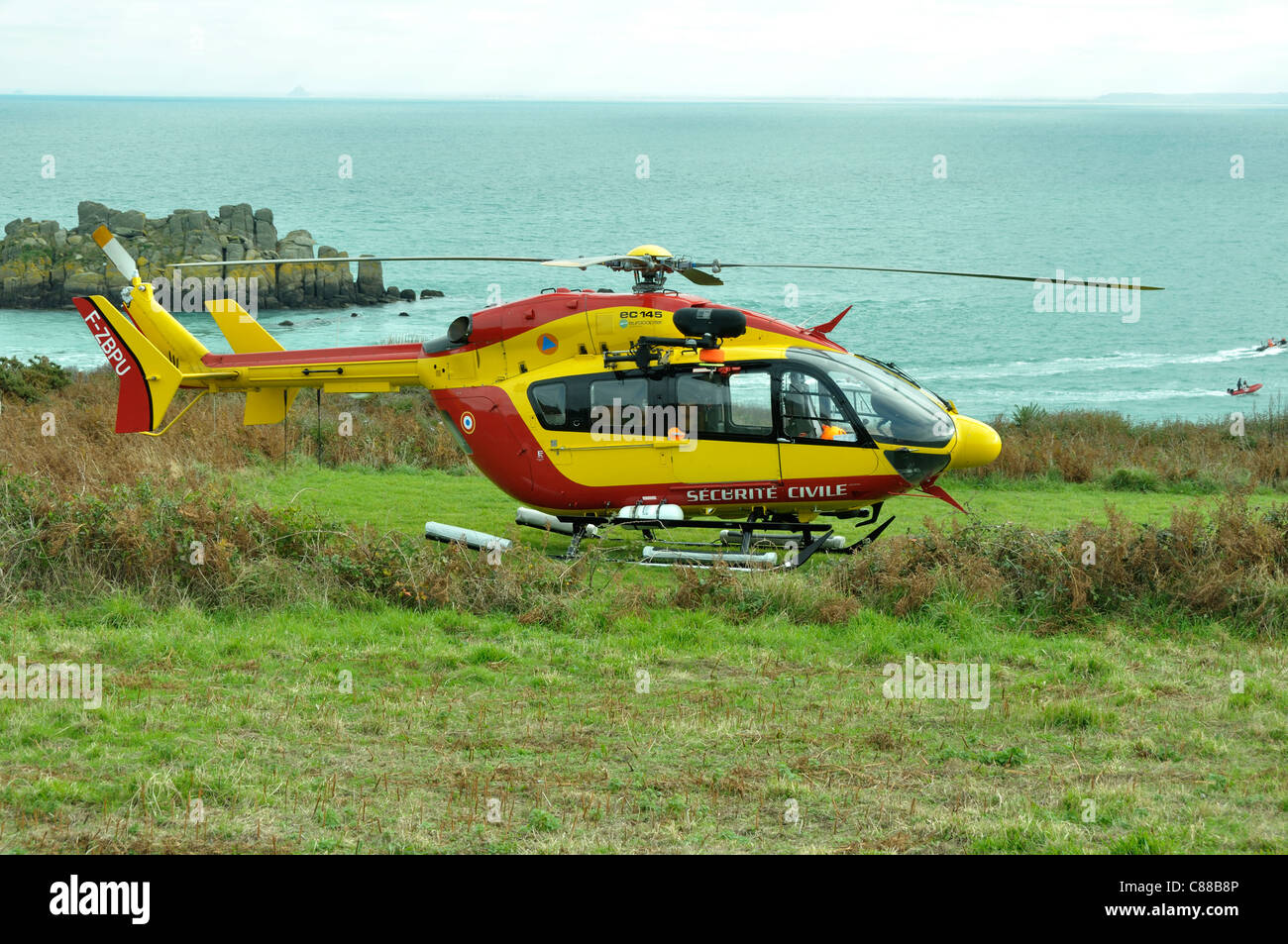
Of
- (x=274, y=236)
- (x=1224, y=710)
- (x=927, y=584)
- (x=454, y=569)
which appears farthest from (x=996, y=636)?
(x=274, y=236)

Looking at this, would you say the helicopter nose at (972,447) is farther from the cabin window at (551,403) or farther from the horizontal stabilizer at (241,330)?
the horizontal stabilizer at (241,330)

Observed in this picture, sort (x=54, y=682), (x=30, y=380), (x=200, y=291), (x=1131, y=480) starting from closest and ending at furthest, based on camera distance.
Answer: (x=54, y=682) → (x=1131, y=480) → (x=30, y=380) → (x=200, y=291)

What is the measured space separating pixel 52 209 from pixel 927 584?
10512 cm

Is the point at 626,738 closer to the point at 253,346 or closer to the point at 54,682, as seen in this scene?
the point at 54,682

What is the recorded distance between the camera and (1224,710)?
888cm

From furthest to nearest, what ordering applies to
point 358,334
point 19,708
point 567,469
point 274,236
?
point 274,236
point 358,334
point 567,469
point 19,708

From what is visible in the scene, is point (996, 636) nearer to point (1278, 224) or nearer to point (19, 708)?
point (19, 708)

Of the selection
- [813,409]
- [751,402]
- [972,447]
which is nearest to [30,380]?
[751,402]

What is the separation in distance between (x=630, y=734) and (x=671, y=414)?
5.71 m

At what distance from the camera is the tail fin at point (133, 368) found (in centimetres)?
1491

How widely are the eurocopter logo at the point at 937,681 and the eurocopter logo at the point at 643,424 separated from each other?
168 inches

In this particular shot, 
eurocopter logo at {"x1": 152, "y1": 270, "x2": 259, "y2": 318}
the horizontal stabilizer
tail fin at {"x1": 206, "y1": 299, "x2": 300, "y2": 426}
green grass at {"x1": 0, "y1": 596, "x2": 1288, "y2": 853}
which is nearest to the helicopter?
tail fin at {"x1": 206, "y1": 299, "x2": 300, "y2": 426}

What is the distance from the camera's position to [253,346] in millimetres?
15125

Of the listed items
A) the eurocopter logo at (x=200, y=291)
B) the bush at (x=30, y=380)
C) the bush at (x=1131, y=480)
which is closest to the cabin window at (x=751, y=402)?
the bush at (x=1131, y=480)
